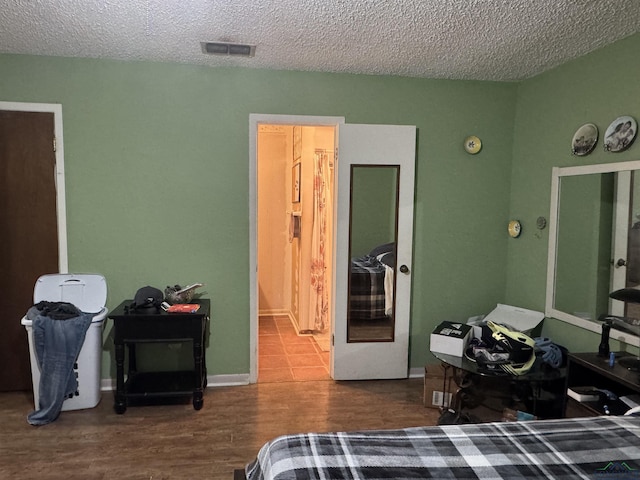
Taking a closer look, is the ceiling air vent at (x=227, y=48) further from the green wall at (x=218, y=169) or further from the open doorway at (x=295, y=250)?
the open doorway at (x=295, y=250)

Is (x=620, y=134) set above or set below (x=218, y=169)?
above

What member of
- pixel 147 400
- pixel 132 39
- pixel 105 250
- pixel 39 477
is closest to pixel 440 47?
pixel 132 39

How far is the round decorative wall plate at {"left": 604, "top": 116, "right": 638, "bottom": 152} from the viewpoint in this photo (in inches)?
107

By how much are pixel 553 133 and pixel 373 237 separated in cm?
154

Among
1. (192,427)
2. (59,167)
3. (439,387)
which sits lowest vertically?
(192,427)

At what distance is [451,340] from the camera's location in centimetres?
316

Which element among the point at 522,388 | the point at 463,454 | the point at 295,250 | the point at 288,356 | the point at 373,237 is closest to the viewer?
the point at 463,454

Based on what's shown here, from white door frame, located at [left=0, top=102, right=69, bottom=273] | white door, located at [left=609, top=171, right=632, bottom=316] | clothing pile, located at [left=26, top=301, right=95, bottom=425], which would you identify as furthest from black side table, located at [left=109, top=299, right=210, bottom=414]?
white door, located at [left=609, top=171, right=632, bottom=316]

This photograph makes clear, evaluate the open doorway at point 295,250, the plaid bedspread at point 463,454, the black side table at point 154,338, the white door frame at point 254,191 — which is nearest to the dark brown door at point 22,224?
the black side table at point 154,338

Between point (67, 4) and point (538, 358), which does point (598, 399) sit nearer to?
point (538, 358)

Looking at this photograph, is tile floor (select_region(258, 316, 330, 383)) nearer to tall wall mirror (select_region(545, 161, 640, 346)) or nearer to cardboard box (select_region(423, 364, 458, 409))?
cardboard box (select_region(423, 364, 458, 409))

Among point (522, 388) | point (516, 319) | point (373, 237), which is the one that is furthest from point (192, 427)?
point (516, 319)

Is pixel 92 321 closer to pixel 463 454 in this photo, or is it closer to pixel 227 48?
pixel 227 48

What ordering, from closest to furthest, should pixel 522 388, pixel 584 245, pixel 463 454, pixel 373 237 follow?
pixel 463 454, pixel 584 245, pixel 522 388, pixel 373 237
